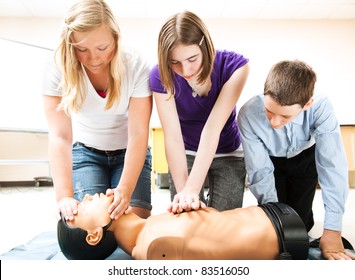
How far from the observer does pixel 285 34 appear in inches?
134

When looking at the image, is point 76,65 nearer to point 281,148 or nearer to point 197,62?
point 197,62

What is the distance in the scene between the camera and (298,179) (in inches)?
61.7

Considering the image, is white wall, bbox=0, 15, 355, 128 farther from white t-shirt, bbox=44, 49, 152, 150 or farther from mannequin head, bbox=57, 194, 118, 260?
mannequin head, bbox=57, 194, 118, 260

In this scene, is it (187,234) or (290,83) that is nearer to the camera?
(187,234)

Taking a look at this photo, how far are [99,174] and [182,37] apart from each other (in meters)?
0.66

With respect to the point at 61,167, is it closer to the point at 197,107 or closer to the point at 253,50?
the point at 197,107

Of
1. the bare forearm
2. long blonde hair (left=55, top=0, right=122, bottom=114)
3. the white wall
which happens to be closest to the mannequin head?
the bare forearm

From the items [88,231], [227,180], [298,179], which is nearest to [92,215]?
[88,231]

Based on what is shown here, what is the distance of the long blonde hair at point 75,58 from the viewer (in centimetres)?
98

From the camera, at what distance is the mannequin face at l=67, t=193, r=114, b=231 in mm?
965

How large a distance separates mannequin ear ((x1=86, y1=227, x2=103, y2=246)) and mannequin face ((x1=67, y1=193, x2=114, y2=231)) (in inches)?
0.5

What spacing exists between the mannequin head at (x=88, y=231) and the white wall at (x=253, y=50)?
191 centimetres

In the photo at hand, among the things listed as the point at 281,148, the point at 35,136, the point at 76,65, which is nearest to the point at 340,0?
the point at 281,148
